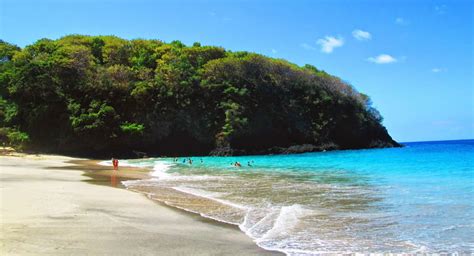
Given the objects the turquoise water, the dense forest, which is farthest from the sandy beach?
the dense forest

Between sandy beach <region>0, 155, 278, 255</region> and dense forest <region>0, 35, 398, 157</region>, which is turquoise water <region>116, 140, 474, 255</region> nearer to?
sandy beach <region>0, 155, 278, 255</region>

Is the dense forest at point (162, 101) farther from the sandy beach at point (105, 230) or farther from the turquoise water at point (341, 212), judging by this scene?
the sandy beach at point (105, 230)

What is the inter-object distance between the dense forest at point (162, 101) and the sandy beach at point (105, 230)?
37.3m

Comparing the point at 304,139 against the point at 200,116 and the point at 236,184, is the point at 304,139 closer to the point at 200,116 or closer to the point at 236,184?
the point at 200,116

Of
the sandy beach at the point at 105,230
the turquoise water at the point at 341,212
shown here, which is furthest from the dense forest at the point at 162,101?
the sandy beach at the point at 105,230

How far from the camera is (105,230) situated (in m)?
7.55

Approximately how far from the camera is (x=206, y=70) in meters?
54.8

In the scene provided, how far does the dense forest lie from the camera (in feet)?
151

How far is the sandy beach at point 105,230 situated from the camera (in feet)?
20.5

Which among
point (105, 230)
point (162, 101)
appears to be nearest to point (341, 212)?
point (105, 230)

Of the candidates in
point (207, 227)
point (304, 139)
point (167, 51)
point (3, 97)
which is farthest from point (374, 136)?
point (207, 227)

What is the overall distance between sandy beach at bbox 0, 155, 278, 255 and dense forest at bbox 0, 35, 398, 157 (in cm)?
3726

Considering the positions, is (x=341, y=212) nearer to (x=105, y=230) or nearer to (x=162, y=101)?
(x=105, y=230)

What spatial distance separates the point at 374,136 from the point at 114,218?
67997 millimetres
